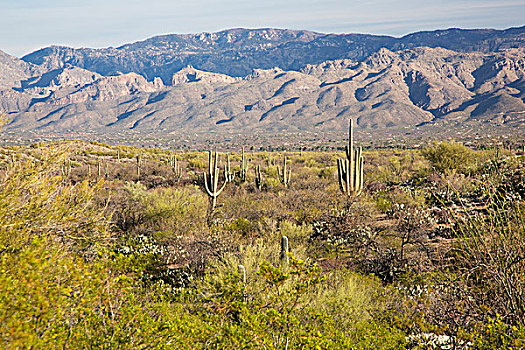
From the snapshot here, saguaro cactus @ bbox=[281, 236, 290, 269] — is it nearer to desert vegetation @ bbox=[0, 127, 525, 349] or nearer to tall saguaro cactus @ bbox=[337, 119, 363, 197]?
desert vegetation @ bbox=[0, 127, 525, 349]

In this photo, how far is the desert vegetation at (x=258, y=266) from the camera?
15.7 feet

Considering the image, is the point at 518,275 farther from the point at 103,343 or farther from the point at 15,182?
the point at 15,182

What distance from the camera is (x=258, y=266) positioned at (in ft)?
29.0

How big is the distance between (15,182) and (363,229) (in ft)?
34.1

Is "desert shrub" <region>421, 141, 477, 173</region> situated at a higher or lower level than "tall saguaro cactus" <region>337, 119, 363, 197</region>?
lower

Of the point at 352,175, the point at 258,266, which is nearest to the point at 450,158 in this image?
the point at 352,175

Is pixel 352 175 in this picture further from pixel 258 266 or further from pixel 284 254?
pixel 258 266

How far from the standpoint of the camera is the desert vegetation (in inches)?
189


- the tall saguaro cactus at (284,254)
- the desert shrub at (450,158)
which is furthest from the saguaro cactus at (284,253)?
the desert shrub at (450,158)

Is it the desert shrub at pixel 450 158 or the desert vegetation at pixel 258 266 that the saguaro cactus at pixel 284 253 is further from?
the desert shrub at pixel 450 158

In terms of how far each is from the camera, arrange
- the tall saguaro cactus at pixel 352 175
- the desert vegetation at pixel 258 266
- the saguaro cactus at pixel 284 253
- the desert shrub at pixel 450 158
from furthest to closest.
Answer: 1. the desert shrub at pixel 450 158
2. the tall saguaro cactus at pixel 352 175
3. the saguaro cactus at pixel 284 253
4. the desert vegetation at pixel 258 266

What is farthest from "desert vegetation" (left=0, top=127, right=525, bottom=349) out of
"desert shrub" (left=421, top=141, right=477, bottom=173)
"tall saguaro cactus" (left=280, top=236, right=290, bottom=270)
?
"desert shrub" (left=421, top=141, right=477, bottom=173)

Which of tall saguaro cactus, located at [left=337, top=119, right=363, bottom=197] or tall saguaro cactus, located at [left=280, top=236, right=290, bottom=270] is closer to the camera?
tall saguaro cactus, located at [left=280, top=236, right=290, bottom=270]

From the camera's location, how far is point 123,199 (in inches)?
655
